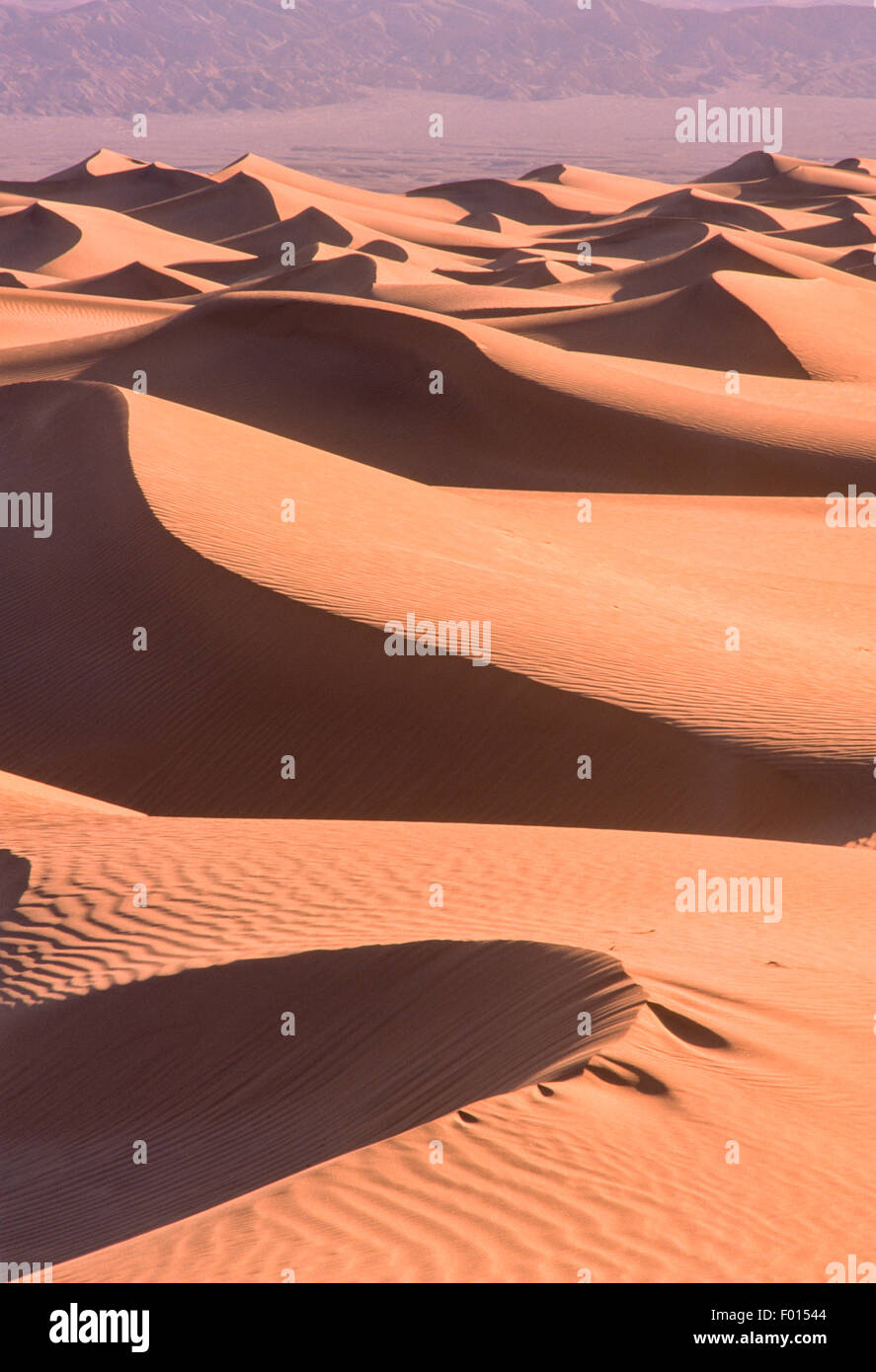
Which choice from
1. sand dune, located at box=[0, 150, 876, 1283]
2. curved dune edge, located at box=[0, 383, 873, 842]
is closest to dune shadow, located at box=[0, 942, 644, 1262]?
sand dune, located at box=[0, 150, 876, 1283]

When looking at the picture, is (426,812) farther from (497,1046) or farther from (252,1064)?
(497,1046)

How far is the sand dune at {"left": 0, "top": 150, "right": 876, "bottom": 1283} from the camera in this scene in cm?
454

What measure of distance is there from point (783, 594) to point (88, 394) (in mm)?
8867

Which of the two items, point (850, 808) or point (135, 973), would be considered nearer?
point (135, 973)

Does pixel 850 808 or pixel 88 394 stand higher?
pixel 88 394

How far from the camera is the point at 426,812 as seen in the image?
10.7 m

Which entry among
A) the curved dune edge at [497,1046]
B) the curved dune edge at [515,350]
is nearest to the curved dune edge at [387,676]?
the curved dune edge at [497,1046]

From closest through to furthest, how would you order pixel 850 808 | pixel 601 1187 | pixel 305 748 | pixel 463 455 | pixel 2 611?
pixel 601 1187, pixel 850 808, pixel 305 748, pixel 2 611, pixel 463 455

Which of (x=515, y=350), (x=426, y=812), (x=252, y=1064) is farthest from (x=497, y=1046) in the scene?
(x=515, y=350)

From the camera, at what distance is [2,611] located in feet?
44.5

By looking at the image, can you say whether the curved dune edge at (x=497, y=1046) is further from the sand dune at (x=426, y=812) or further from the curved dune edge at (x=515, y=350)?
the curved dune edge at (x=515, y=350)

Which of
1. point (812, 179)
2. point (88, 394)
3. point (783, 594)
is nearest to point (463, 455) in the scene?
point (88, 394)
